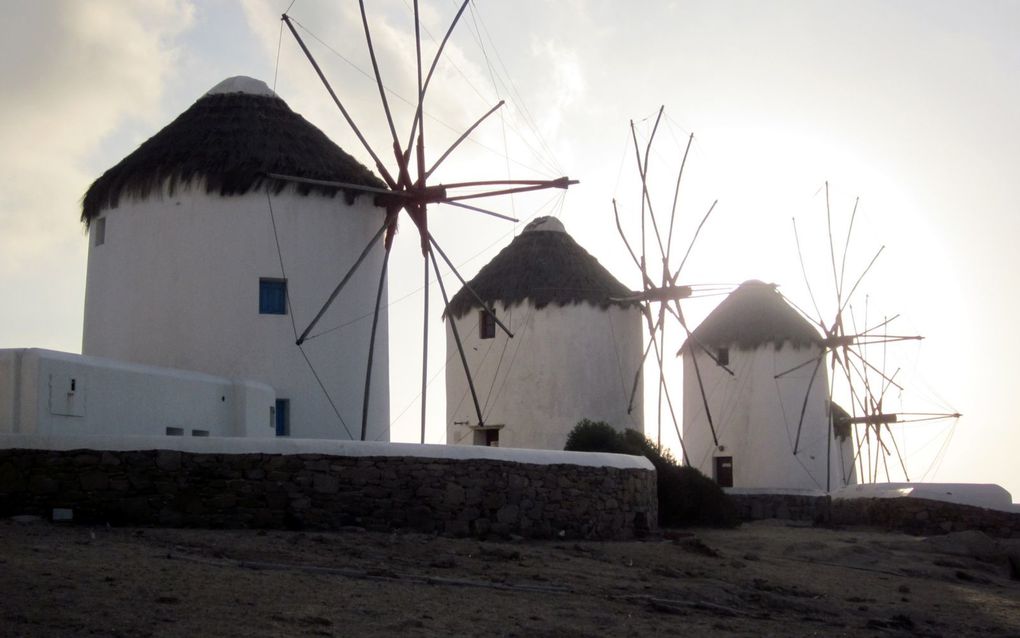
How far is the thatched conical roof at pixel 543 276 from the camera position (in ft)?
84.1

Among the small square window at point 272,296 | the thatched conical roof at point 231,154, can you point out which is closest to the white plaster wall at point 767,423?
the thatched conical roof at point 231,154

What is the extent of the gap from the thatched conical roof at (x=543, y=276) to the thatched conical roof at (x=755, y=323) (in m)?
4.32

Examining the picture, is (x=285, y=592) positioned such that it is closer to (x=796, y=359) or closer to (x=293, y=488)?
(x=293, y=488)

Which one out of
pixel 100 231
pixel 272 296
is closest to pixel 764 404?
pixel 272 296

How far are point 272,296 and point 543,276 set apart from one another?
8840 mm

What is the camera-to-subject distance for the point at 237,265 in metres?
17.8

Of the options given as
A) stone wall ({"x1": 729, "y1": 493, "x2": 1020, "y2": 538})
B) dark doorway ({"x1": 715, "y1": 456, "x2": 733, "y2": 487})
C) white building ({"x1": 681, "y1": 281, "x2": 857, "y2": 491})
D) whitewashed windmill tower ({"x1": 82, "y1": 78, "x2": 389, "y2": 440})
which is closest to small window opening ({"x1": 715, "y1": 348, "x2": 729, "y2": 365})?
white building ({"x1": 681, "y1": 281, "x2": 857, "y2": 491})

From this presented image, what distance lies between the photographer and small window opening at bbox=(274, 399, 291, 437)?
17.8 m

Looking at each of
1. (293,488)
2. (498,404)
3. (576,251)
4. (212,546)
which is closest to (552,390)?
(498,404)

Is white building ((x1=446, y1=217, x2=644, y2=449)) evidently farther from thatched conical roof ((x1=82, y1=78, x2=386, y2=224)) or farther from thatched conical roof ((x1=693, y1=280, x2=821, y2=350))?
thatched conical roof ((x1=82, y1=78, x2=386, y2=224))

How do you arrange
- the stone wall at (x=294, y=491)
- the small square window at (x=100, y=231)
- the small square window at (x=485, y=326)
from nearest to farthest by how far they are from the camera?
the stone wall at (x=294, y=491)
the small square window at (x=100, y=231)
the small square window at (x=485, y=326)

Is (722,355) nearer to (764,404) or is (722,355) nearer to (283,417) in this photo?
(764,404)

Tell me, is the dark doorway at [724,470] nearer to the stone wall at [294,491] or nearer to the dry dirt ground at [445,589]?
the dry dirt ground at [445,589]

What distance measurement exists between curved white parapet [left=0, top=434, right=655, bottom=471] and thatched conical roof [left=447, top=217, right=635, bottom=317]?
11010 millimetres
